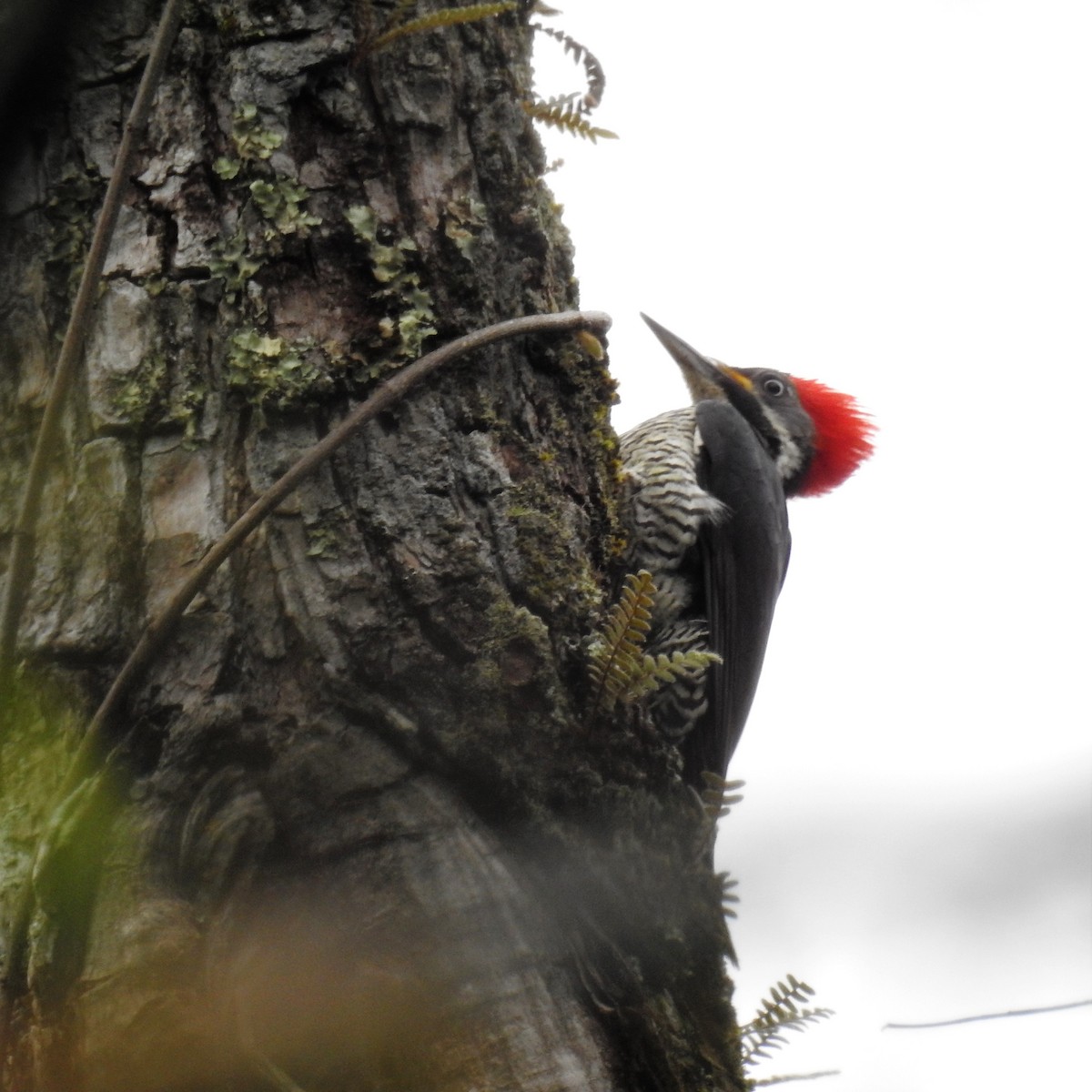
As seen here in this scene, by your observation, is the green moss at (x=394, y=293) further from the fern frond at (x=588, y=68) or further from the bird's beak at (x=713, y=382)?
the bird's beak at (x=713, y=382)

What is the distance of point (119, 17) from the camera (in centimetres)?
180

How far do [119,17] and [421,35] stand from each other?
0.47 meters

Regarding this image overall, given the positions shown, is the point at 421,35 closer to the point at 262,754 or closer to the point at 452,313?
the point at 452,313

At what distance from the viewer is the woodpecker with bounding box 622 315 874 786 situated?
3064 millimetres

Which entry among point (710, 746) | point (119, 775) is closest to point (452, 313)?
point (119, 775)

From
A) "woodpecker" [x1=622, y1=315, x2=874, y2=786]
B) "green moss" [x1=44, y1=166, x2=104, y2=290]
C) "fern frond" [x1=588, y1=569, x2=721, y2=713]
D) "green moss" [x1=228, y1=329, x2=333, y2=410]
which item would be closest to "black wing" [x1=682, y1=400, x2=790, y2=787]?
"woodpecker" [x1=622, y1=315, x2=874, y2=786]

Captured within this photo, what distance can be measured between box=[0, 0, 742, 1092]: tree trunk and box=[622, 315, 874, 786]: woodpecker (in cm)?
93

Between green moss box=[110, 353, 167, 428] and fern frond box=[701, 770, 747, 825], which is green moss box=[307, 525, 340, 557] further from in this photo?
fern frond box=[701, 770, 747, 825]

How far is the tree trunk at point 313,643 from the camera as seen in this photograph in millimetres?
1479

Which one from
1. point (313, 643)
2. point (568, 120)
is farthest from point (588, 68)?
point (313, 643)

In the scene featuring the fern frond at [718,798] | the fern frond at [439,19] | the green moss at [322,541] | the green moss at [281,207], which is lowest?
the fern frond at [718,798]

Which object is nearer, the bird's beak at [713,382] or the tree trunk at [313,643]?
the tree trunk at [313,643]

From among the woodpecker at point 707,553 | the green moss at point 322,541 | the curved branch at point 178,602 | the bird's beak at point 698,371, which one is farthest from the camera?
the bird's beak at point 698,371

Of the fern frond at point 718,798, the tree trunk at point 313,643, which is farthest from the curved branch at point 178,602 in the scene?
the fern frond at point 718,798
